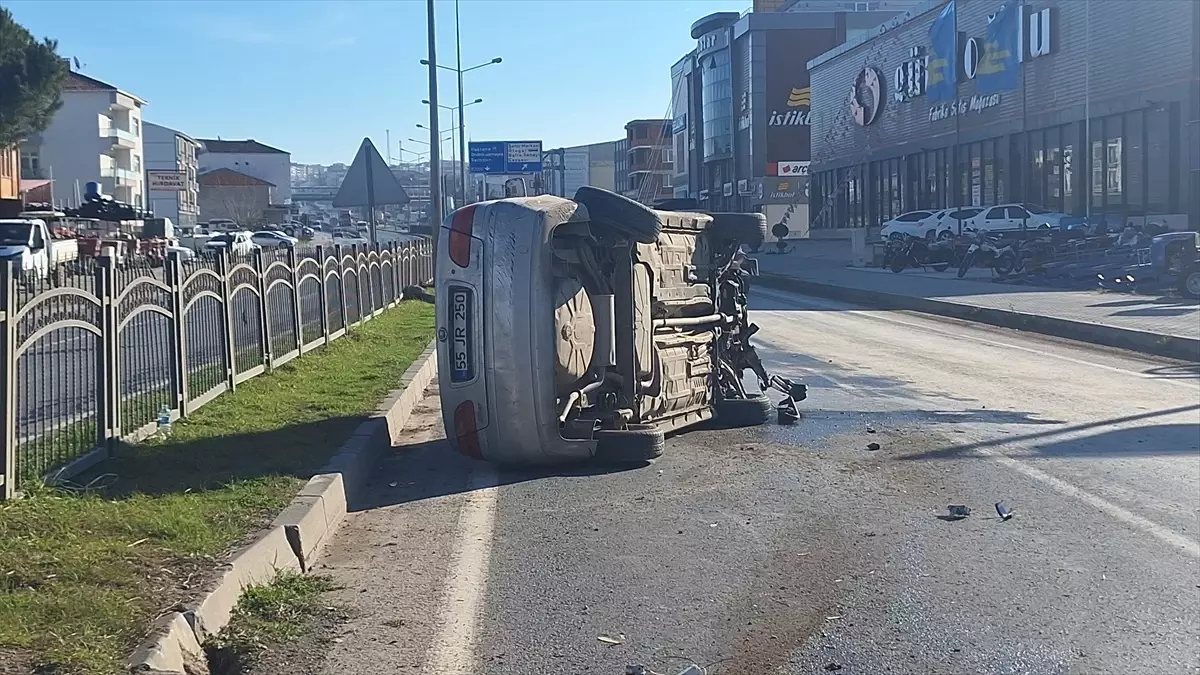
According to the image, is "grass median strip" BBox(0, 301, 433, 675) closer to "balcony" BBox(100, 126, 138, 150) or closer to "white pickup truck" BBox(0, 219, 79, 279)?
"white pickup truck" BBox(0, 219, 79, 279)

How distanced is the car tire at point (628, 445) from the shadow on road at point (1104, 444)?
182 cm

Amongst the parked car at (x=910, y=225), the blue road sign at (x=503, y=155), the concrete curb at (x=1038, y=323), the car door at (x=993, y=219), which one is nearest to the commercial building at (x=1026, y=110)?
the car door at (x=993, y=219)

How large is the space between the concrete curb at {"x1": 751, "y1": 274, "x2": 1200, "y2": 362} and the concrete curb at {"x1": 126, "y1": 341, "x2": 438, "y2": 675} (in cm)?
1087

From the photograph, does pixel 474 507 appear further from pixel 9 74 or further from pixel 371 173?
pixel 9 74

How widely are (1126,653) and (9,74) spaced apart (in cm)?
4280

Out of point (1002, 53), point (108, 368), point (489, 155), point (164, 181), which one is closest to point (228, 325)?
point (108, 368)

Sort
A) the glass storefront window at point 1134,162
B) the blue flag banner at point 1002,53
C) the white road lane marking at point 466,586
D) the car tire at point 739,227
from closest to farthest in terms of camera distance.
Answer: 1. the white road lane marking at point 466,586
2. the car tire at point 739,227
3. the glass storefront window at point 1134,162
4. the blue flag banner at point 1002,53

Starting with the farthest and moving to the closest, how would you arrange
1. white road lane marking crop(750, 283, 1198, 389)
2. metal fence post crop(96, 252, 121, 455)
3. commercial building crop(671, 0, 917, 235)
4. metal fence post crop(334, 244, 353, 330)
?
commercial building crop(671, 0, 917, 235) < metal fence post crop(334, 244, 353, 330) < white road lane marking crop(750, 283, 1198, 389) < metal fence post crop(96, 252, 121, 455)

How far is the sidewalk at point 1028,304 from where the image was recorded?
17406mm

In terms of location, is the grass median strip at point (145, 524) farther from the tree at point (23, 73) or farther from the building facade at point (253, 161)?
the building facade at point (253, 161)

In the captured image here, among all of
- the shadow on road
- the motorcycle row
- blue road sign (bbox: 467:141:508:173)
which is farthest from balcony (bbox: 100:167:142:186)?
the shadow on road

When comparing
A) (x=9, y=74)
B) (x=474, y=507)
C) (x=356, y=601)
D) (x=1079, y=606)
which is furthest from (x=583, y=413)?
(x=9, y=74)

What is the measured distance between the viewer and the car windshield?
32625 mm

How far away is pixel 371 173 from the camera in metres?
20.8
